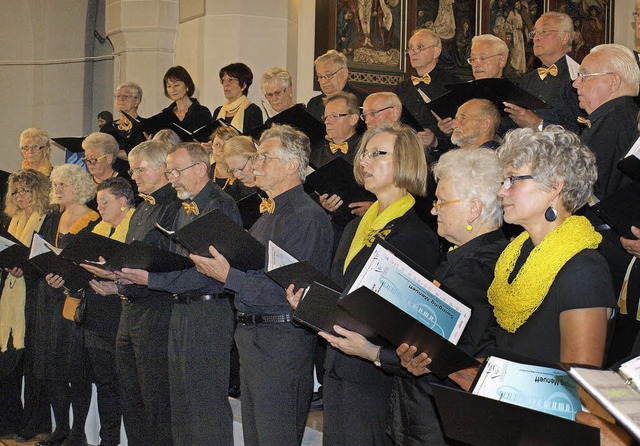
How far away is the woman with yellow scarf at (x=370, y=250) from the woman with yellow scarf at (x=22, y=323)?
3.36 meters

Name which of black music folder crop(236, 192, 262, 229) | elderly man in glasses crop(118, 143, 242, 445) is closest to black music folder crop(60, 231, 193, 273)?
elderly man in glasses crop(118, 143, 242, 445)

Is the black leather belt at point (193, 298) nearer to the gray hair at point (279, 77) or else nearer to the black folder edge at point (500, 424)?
the gray hair at point (279, 77)

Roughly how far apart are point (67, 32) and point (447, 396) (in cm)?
1040

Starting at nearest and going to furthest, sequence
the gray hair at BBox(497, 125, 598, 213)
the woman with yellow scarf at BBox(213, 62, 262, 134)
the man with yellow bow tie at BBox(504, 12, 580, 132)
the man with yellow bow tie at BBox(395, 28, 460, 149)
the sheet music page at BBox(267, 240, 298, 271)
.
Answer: the gray hair at BBox(497, 125, 598, 213), the sheet music page at BBox(267, 240, 298, 271), the man with yellow bow tie at BBox(504, 12, 580, 132), the man with yellow bow tie at BBox(395, 28, 460, 149), the woman with yellow scarf at BBox(213, 62, 262, 134)

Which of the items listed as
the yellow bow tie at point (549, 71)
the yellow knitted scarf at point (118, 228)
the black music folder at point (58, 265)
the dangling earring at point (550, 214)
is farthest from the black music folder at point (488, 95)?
the black music folder at point (58, 265)

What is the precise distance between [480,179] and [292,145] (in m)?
1.42

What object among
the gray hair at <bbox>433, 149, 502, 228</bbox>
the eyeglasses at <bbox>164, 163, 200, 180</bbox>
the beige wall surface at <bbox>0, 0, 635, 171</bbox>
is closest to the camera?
the gray hair at <bbox>433, 149, 502, 228</bbox>

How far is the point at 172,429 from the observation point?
4.86 m

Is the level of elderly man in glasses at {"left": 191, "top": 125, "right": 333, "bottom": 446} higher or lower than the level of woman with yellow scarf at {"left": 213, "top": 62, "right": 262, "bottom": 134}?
lower

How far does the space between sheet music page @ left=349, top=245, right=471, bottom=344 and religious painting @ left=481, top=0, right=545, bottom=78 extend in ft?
24.7

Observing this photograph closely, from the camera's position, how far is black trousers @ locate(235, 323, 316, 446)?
406 centimetres

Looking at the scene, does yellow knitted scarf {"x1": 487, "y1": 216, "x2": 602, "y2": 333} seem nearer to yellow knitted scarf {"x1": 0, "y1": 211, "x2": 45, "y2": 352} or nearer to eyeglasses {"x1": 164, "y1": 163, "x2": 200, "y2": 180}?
eyeglasses {"x1": 164, "y1": 163, "x2": 200, "y2": 180}

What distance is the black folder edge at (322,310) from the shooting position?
327 centimetres

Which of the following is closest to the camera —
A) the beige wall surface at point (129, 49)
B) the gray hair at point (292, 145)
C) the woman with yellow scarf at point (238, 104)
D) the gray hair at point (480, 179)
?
the gray hair at point (480, 179)
